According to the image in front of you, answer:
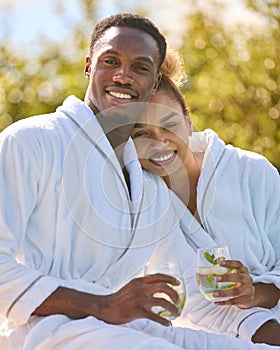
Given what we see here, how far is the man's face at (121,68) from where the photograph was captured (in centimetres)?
337

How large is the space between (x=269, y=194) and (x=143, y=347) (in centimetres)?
128

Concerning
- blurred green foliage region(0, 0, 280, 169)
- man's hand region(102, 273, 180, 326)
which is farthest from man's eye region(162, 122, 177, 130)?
blurred green foliage region(0, 0, 280, 169)

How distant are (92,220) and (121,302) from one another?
43cm

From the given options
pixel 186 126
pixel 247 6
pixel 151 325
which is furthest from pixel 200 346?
pixel 247 6

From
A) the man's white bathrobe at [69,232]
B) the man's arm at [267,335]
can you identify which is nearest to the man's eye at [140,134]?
the man's white bathrobe at [69,232]

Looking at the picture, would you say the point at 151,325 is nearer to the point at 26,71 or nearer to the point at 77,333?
the point at 77,333

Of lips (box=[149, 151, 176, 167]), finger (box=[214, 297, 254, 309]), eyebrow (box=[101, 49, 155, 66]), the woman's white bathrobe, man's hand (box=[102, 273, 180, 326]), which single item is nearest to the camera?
man's hand (box=[102, 273, 180, 326])

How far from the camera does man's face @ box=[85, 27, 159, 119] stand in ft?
11.1

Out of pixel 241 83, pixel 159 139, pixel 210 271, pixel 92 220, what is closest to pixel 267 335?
pixel 210 271

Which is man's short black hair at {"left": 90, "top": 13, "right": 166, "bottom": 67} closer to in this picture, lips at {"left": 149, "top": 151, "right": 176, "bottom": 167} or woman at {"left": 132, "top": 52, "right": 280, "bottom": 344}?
woman at {"left": 132, "top": 52, "right": 280, "bottom": 344}

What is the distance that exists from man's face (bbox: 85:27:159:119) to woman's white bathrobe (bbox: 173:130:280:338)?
1.84 feet

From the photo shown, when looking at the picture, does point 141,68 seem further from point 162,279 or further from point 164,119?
point 162,279

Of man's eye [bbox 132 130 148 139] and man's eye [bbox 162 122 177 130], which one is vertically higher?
man's eye [bbox 162 122 177 130]

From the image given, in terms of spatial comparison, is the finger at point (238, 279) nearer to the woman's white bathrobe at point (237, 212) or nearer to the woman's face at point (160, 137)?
the woman's white bathrobe at point (237, 212)
